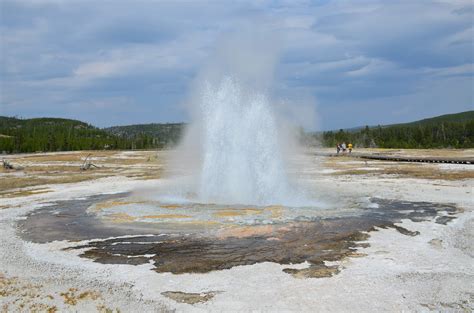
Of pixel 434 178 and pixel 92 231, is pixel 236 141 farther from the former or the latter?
pixel 434 178

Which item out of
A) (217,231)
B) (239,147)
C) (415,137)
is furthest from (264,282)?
(415,137)

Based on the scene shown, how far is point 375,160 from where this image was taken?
167 ft

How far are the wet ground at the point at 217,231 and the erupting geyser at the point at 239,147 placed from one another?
286 centimetres

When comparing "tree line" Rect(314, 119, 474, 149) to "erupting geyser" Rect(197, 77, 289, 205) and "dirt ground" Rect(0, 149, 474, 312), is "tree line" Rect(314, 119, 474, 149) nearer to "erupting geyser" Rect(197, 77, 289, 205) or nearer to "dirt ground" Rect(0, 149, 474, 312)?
"erupting geyser" Rect(197, 77, 289, 205)

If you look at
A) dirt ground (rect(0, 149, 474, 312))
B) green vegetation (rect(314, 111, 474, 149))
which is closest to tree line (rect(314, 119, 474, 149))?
green vegetation (rect(314, 111, 474, 149))

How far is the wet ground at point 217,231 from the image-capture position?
11641mm

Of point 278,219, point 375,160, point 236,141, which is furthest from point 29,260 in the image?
point 375,160

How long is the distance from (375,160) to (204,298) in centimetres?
4512

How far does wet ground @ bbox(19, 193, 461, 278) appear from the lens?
1164 centimetres

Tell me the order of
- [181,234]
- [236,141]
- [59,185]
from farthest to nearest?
[59,185]
[236,141]
[181,234]

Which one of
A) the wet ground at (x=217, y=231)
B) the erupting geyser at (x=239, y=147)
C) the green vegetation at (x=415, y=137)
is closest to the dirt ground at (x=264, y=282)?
the wet ground at (x=217, y=231)

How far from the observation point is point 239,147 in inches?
871

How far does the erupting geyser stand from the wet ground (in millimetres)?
2856

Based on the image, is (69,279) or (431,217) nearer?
(69,279)
